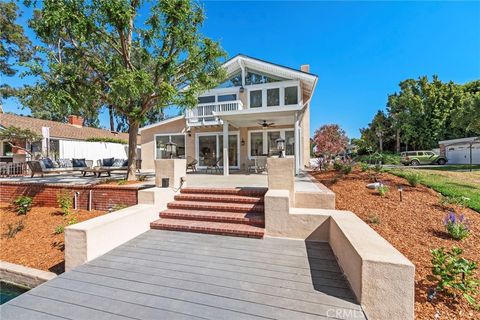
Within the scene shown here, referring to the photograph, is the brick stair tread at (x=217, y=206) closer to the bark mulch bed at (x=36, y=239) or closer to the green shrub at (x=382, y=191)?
the bark mulch bed at (x=36, y=239)

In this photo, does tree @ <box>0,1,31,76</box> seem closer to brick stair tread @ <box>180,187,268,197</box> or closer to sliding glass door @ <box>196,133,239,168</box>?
sliding glass door @ <box>196,133,239,168</box>

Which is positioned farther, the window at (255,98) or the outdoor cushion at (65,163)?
the window at (255,98)

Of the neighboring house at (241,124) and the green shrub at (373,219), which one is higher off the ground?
the neighboring house at (241,124)

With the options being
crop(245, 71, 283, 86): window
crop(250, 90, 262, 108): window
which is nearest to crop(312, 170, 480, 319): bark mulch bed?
crop(250, 90, 262, 108): window

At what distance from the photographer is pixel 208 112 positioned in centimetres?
1327

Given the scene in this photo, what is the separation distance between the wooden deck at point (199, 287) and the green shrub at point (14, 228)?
12.6 feet

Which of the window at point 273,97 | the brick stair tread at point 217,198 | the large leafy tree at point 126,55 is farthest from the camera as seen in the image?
the window at point 273,97

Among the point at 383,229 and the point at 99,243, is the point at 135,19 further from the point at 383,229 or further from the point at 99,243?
the point at 383,229

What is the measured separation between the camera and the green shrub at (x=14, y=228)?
5202 mm

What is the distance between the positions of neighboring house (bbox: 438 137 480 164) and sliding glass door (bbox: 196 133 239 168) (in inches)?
792

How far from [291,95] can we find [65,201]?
11949 millimetres

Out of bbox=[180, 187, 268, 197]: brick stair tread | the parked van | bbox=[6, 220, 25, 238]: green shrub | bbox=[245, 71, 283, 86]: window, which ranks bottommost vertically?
bbox=[6, 220, 25, 238]: green shrub

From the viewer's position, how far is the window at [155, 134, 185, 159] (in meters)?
14.6

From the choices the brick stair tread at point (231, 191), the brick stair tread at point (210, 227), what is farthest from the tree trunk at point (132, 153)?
the brick stair tread at point (210, 227)
